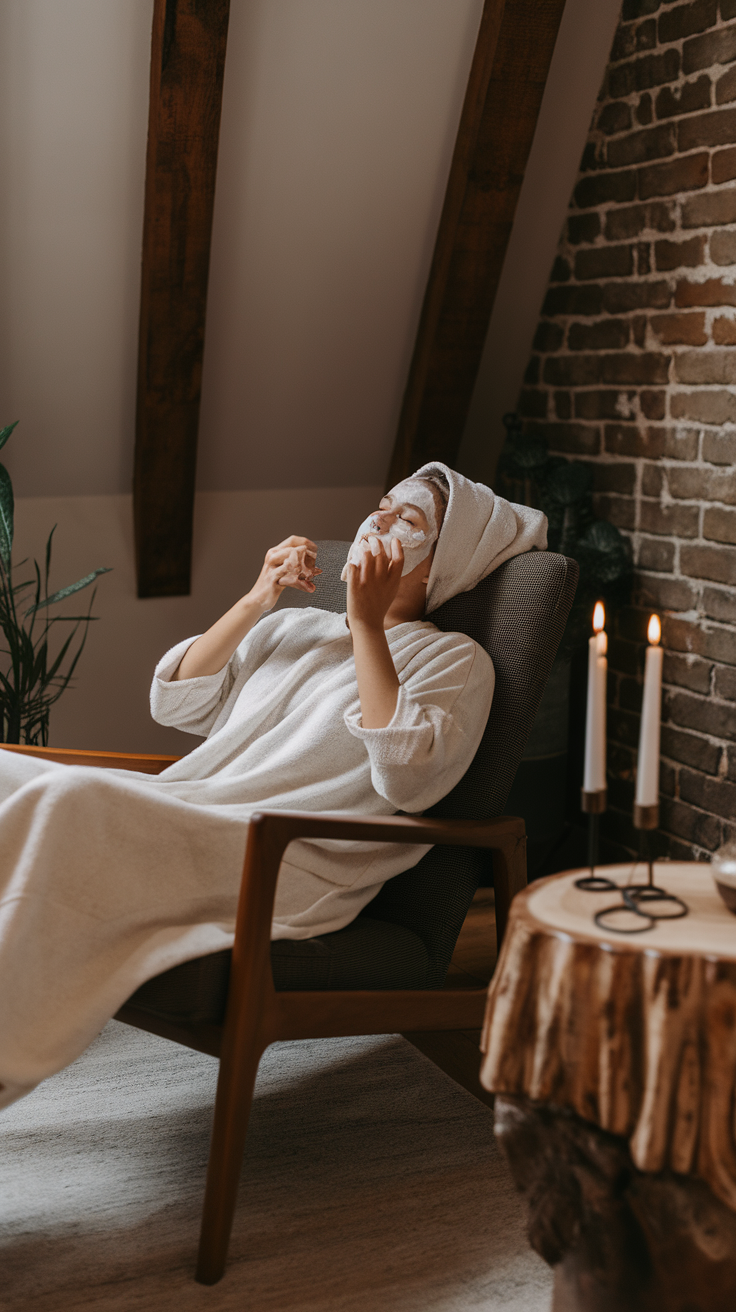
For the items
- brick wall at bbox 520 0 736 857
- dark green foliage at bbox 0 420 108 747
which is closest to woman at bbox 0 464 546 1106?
dark green foliage at bbox 0 420 108 747

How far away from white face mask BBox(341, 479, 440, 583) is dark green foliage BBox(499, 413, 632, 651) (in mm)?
977

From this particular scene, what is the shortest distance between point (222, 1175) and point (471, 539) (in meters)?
1.12

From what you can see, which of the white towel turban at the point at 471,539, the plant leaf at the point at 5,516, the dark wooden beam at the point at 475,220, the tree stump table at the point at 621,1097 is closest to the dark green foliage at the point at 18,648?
the plant leaf at the point at 5,516

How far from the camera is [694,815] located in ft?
9.38

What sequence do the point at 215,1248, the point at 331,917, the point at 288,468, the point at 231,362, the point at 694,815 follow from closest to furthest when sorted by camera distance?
the point at 215,1248, the point at 331,917, the point at 694,815, the point at 231,362, the point at 288,468

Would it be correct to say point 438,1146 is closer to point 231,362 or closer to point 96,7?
point 231,362

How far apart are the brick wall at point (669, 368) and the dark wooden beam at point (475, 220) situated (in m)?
0.33

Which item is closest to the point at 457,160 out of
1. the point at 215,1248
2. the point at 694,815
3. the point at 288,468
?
the point at 288,468

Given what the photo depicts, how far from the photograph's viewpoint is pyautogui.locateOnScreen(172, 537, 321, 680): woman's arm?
208 centimetres

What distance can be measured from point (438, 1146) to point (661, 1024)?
3.04 ft

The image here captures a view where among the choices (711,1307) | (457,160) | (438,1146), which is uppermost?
(457,160)

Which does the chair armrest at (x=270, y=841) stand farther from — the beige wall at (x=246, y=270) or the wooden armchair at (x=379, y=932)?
the beige wall at (x=246, y=270)

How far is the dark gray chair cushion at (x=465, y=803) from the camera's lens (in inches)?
65.5

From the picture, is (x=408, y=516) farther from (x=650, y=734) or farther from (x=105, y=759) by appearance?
(x=650, y=734)
